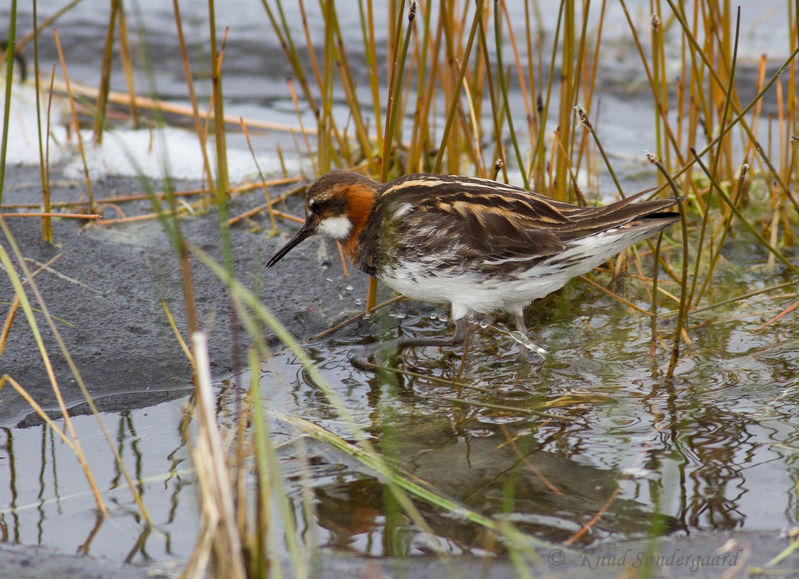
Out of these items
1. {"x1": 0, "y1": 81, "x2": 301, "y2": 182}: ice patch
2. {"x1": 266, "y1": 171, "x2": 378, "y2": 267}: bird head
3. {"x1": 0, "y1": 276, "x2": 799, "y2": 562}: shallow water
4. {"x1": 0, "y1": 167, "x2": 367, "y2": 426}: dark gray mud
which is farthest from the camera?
{"x1": 0, "y1": 81, "x2": 301, "y2": 182}: ice patch

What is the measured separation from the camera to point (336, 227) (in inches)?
194

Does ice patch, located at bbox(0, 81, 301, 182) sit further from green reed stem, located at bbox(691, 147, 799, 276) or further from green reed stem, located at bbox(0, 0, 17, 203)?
green reed stem, located at bbox(691, 147, 799, 276)

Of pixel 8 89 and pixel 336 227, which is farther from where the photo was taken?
pixel 336 227

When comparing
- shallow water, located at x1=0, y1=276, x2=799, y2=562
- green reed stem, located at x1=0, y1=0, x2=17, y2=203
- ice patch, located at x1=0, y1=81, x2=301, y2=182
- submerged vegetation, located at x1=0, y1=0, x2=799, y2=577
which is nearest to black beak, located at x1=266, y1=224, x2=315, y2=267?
submerged vegetation, located at x1=0, y1=0, x2=799, y2=577

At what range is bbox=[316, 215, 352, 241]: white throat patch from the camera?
16.1ft

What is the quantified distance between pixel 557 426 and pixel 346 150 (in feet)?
9.35

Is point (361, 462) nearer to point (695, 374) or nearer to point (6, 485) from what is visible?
point (6, 485)

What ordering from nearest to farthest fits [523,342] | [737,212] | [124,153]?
[737,212], [523,342], [124,153]

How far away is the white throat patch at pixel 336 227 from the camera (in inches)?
193

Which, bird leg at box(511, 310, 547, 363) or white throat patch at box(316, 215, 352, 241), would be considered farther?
white throat patch at box(316, 215, 352, 241)

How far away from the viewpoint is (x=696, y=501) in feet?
10.5

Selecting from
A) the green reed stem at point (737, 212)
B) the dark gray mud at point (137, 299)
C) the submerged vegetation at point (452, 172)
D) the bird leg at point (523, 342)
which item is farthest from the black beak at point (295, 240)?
the green reed stem at point (737, 212)

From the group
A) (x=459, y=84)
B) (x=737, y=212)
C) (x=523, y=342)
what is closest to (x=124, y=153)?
(x=459, y=84)

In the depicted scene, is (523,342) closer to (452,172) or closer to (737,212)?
(737,212)
